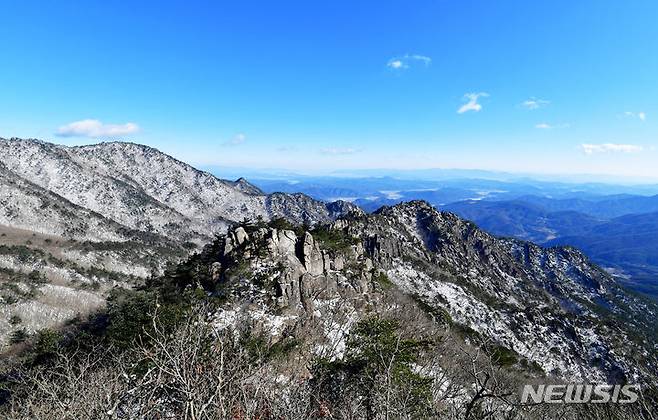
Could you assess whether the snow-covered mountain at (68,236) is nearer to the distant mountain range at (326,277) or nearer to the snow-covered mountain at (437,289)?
the distant mountain range at (326,277)

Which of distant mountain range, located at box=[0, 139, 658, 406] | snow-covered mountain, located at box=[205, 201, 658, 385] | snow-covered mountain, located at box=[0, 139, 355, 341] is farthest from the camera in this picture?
snow-covered mountain, located at box=[0, 139, 355, 341]

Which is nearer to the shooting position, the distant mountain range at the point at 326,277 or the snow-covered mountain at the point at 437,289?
the snow-covered mountain at the point at 437,289

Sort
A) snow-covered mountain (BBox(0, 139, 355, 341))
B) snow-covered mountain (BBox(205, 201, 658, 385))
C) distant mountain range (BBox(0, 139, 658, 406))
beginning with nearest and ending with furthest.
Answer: snow-covered mountain (BBox(205, 201, 658, 385)) → distant mountain range (BBox(0, 139, 658, 406)) → snow-covered mountain (BBox(0, 139, 355, 341))

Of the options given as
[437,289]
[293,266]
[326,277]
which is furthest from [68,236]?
[326,277]

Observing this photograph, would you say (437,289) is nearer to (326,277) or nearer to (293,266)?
(326,277)

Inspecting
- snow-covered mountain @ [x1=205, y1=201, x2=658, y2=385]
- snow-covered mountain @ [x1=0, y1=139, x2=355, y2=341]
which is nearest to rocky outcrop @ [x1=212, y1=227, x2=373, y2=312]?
snow-covered mountain @ [x1=205, y1=201, x2=658, y2=385]

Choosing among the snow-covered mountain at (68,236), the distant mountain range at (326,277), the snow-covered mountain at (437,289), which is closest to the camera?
the snow-covered mountain at (437,289)

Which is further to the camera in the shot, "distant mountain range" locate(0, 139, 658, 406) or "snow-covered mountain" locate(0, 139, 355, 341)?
"snow-covered mountain" locate(0, 139, 355, 341)

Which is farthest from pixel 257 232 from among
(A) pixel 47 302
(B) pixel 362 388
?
(A) pixel 47 302

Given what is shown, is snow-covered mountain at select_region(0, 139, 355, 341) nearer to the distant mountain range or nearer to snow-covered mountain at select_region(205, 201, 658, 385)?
the distant mountain range

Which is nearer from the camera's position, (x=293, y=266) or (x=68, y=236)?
(x=293, y=266)

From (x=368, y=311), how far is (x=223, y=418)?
31.2 meters

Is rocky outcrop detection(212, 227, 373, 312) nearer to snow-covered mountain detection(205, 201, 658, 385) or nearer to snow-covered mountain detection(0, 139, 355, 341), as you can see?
snow-covered mountain detection(205, 201, 658, 385)

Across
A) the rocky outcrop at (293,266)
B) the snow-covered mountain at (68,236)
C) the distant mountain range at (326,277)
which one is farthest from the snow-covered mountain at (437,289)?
the snow-covered mountain at (68,236)
